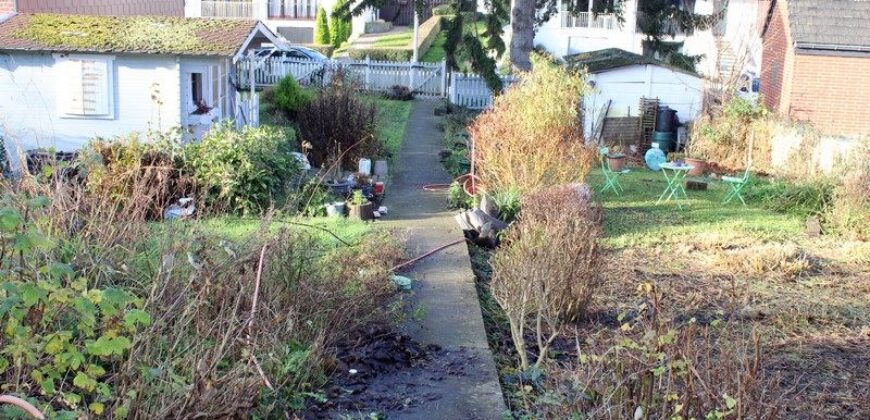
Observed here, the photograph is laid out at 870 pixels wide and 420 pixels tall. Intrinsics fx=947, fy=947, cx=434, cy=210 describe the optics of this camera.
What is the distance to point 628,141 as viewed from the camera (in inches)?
885

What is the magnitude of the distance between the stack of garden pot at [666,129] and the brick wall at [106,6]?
48.3ft

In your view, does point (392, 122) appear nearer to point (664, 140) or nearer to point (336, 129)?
point (664, 140)

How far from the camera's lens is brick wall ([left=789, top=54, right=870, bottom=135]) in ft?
68.0

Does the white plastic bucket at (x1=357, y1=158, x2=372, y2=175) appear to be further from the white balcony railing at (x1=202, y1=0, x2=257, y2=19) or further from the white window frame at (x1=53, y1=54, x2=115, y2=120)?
the white balcony railing at (x1=202, y1=0, x2=257, y2=19)

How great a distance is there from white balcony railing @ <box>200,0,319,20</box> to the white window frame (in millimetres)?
31185

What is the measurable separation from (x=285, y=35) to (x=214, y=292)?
43894 millimetres

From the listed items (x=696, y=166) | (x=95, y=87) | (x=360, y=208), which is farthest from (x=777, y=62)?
(x=95, y=87)

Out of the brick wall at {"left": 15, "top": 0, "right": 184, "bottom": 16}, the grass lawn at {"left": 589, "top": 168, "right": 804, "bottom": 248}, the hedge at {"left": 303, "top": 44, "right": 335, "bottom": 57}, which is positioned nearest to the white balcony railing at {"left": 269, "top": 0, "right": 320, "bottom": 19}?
the hedge at {"left": 303, "top": 44, "right": 335, "bottom": 57}

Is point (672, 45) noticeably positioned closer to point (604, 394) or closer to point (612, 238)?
point (612, 238)

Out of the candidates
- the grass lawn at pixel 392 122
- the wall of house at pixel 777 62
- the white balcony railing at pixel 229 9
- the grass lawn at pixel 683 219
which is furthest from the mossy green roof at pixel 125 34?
the white balcony railing at pixel 229 9

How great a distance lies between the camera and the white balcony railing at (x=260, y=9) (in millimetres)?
46625

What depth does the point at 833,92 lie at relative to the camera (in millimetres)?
20906

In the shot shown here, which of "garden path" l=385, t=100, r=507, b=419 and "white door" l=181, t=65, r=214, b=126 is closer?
"garden path" l=385, t=100, r=507, b=419

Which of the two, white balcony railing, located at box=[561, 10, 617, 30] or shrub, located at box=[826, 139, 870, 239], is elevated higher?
white balcony railing, located at box=[561, 10, 617, 30]
